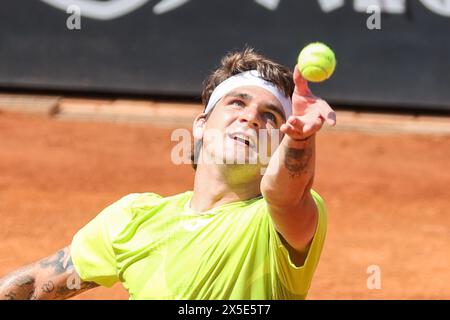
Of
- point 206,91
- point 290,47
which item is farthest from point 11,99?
point 206,91

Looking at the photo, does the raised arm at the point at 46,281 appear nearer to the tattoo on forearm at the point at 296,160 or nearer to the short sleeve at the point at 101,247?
the short sleeve at the point at 101,247

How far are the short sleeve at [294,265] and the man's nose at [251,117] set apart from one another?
44 cm

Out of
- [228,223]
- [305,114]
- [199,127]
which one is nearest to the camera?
[305,114]

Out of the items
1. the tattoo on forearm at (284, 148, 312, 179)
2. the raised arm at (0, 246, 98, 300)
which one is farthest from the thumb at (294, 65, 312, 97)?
the raised arm at (0, 246, 98, 300)

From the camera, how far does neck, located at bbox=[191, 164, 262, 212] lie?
14.4ft

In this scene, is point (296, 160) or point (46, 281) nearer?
point (296, 160)

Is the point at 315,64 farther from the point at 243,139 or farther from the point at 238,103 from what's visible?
the point at 238,103

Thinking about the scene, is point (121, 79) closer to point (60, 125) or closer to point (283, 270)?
point (60, 125)

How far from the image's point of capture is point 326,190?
10.4m

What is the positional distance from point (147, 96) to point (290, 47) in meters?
1.83

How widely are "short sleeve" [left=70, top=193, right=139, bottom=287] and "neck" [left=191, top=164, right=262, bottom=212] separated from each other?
33 cm

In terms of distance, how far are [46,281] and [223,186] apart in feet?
2.95

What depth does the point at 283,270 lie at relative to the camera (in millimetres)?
4098

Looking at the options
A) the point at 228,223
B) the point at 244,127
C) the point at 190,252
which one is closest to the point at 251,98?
the point at 244,127
